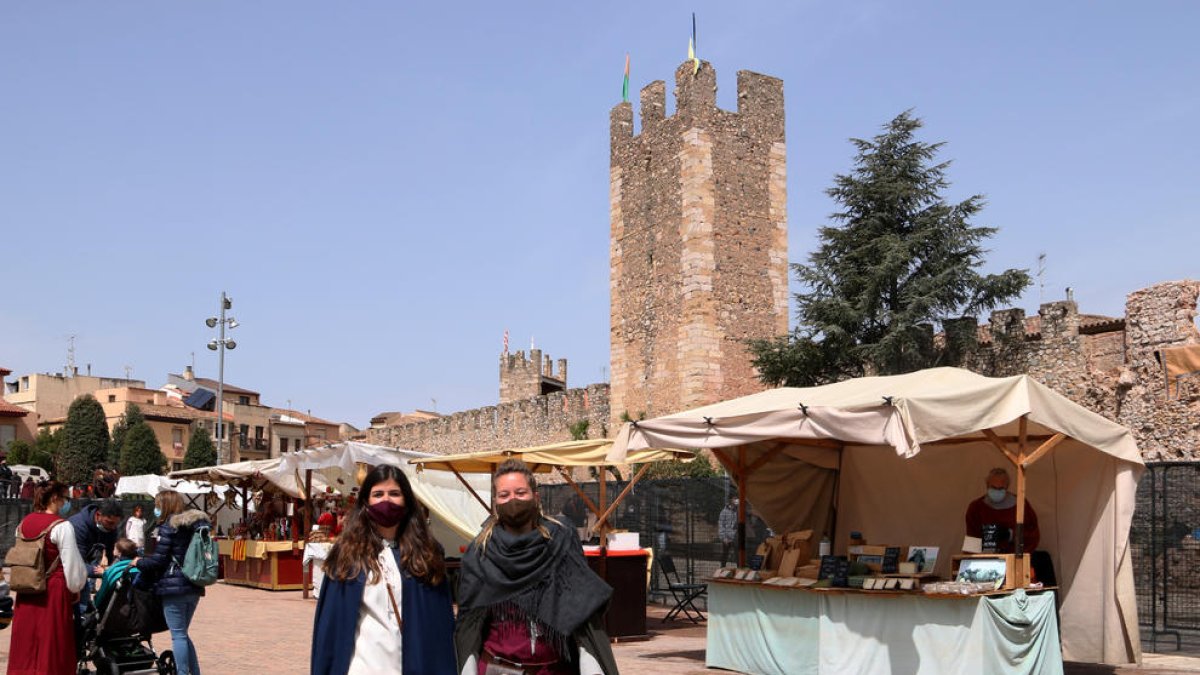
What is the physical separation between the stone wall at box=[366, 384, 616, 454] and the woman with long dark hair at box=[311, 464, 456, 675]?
1034 inches

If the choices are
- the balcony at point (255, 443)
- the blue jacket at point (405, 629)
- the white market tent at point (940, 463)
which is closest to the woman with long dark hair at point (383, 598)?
the blue jacket at point (405, 629)

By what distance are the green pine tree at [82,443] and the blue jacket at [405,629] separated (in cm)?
5745

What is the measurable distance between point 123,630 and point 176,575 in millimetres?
590

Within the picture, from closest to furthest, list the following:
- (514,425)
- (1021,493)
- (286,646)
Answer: (1021,493), (286,646), (514,425)

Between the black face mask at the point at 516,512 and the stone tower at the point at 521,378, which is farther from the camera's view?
the stone tower at the point at 521,378

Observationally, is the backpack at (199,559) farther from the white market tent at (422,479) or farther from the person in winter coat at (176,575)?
the white market tent at (422,479)

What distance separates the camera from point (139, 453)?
5781 cm

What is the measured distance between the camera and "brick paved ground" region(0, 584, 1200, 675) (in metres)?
9.96

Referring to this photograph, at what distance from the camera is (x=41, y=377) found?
7944 centimetres

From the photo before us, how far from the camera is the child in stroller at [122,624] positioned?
773 centimetres

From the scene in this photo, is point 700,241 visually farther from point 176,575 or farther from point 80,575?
point 80,575

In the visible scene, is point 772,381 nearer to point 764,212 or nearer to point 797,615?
point 764,212

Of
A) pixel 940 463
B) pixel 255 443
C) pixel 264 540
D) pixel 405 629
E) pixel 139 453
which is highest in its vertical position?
pixel 255 443

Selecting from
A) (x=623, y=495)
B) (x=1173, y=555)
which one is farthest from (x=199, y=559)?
(x=1173, y=555)
